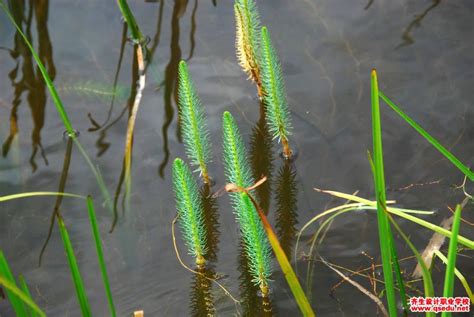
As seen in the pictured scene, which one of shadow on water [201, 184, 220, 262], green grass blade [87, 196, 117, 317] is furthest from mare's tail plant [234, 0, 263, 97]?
green grass blade [87, 196, 117, 317]

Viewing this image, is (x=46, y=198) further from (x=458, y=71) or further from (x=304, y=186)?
(x=458, y=71)

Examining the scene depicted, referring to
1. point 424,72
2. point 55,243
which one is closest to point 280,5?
point 424,72

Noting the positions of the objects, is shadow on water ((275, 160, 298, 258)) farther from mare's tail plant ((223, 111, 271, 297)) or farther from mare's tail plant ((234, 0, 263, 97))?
mare's tail plant ((234, 0, 263, 97))

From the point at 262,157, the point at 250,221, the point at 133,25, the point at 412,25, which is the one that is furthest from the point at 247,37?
the point at 250,221

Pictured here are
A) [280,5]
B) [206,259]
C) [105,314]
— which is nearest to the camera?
[105,314]

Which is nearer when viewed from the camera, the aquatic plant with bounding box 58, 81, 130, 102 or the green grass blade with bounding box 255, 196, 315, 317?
the green grass blade with bounding box 255, 196, 315, 317

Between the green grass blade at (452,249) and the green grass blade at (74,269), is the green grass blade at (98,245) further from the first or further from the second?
the green grass blade at (452,249)

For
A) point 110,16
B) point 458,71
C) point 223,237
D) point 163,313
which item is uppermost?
point 110,16
